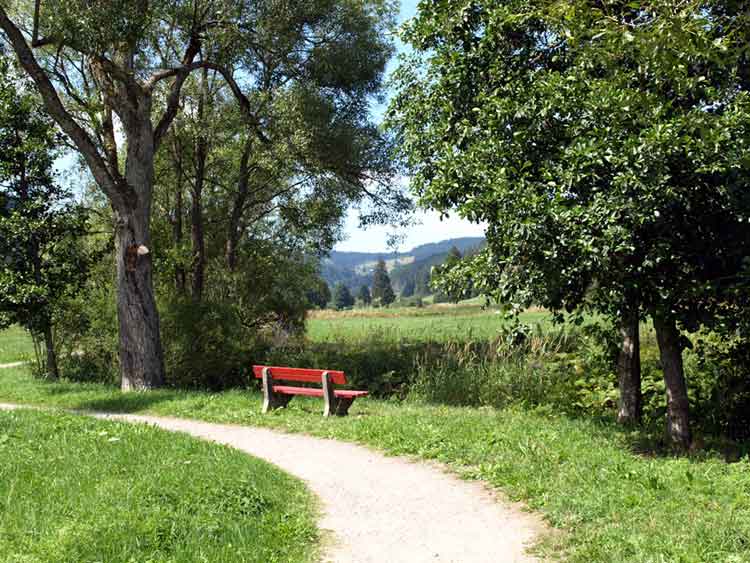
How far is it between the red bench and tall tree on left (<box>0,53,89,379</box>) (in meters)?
7.38

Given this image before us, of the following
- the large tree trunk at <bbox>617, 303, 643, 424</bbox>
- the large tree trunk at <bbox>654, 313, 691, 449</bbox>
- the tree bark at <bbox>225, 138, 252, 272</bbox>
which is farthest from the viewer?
the tree bark at <bbox>225, 138, 252, 272</bbox>

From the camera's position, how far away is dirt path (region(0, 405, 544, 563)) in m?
5.42

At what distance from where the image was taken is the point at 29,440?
8.39 m

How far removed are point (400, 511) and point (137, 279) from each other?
10440 mm

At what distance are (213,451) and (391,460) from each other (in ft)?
6.75

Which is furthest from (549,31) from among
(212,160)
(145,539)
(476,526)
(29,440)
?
(212,160)

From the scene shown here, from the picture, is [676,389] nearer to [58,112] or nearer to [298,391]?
[298,391]

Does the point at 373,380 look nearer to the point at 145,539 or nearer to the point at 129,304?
the point at 129,304

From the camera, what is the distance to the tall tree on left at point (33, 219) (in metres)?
16.6

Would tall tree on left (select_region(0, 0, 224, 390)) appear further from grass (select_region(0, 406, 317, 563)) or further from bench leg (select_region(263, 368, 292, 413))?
grass (select_region(0, 406, 317, 563))

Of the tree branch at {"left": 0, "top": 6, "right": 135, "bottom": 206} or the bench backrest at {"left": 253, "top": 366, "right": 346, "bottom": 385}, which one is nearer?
the bench backrest at {"left": 253, "top": 366, "right": 346, "bottom": 385}

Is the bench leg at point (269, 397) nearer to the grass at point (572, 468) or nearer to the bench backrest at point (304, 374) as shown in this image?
the bench backrest at point (304, 374)

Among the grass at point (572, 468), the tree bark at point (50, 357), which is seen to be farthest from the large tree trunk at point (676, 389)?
the tree bark at point (50, 357)

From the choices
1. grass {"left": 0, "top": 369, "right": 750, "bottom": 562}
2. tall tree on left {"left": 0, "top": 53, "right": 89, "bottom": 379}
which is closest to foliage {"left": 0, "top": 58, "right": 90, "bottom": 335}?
tall tree on left {"left": 0, "top": 53, "right": 89, "bottom": 379}
